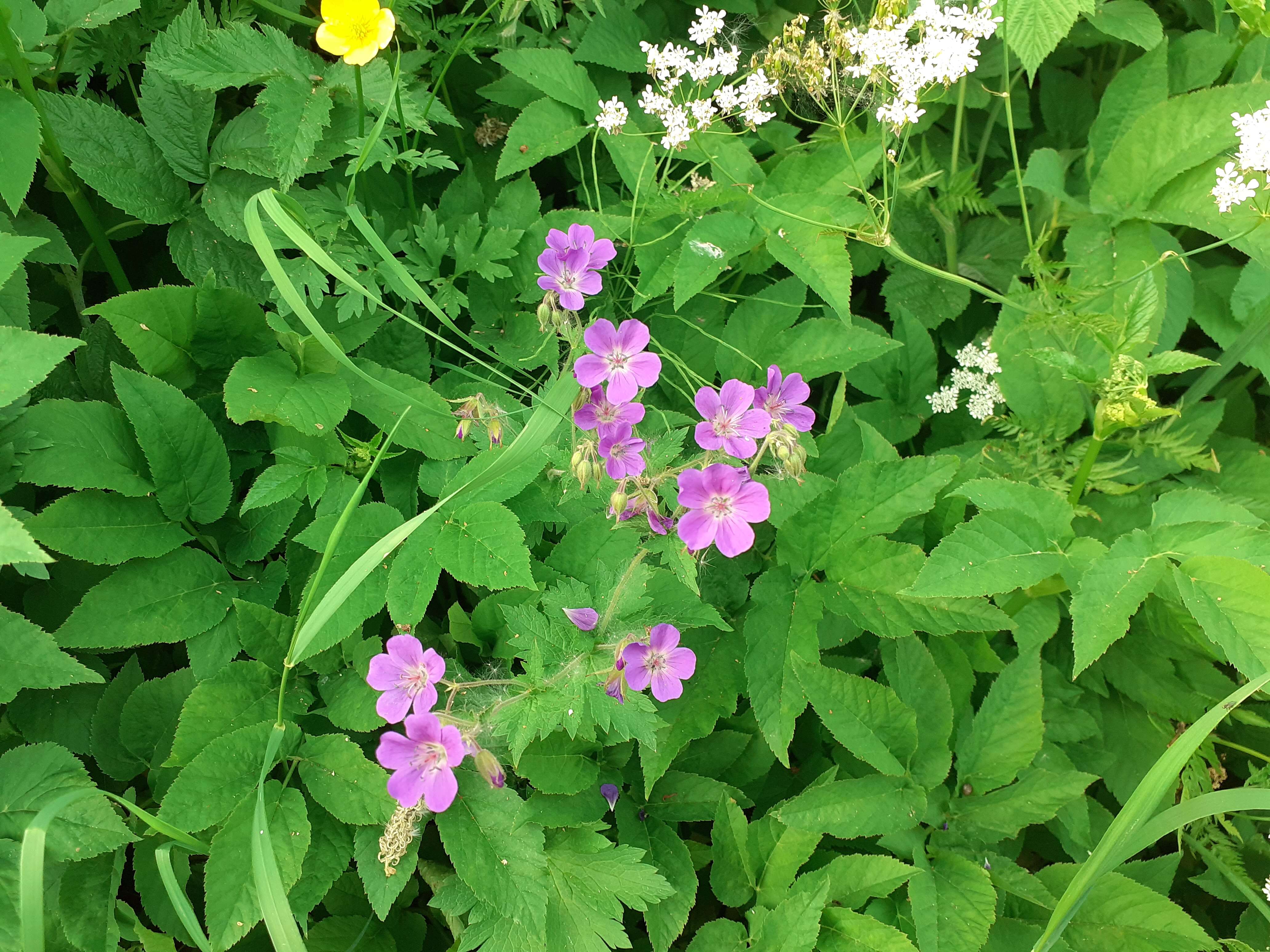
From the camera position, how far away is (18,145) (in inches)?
66.6

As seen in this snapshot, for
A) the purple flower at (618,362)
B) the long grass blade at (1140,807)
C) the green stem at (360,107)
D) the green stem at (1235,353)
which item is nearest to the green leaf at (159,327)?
the green stem at (360,107)

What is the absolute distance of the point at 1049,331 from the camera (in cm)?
213

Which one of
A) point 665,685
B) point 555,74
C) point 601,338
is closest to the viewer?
point 601,338

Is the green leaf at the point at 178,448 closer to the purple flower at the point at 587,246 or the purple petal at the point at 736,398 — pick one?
the purple flower at the point at 587,246

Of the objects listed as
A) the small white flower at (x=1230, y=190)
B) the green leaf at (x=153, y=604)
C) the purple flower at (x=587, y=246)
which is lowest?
the green leaf at (x=153, y=604)

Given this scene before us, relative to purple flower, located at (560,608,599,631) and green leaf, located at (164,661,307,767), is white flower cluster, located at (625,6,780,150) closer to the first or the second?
purple flower, located at (560,608,599,631)

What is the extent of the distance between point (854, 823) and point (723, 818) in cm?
27

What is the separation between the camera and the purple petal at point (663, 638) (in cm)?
151

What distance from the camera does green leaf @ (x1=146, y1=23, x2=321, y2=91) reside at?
1.81 metres

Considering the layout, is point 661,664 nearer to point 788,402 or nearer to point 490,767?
point 490,767

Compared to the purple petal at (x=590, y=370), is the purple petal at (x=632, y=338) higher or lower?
higher

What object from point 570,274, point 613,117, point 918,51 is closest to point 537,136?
point 613,117

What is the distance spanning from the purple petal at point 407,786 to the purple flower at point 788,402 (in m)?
0.87

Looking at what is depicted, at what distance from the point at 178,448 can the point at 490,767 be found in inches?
37.7
